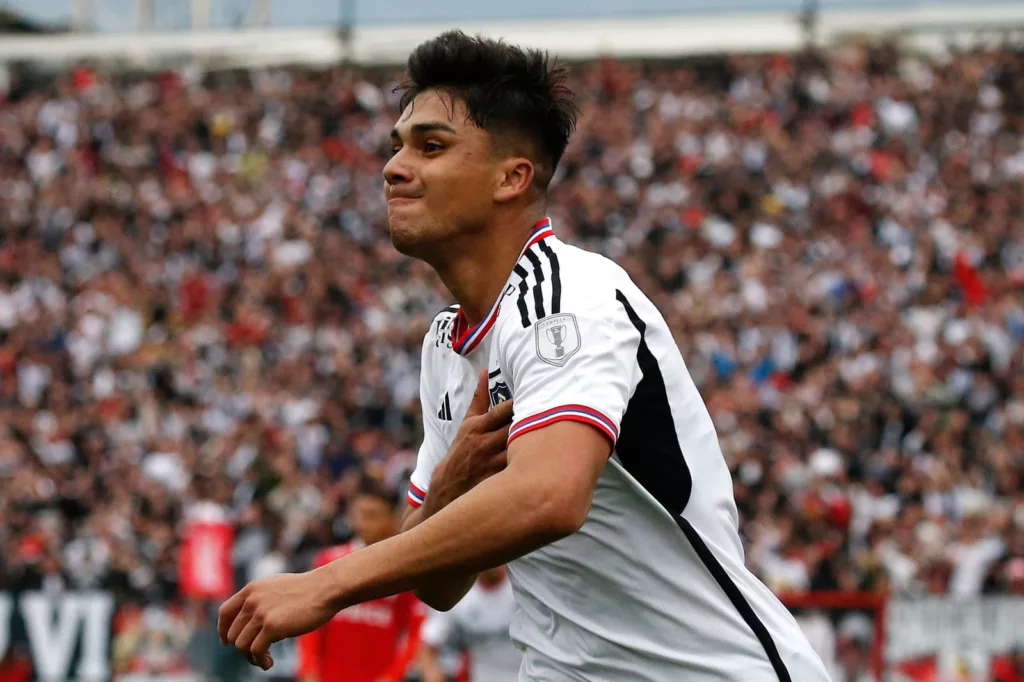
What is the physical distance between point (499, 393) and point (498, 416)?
0.40ft

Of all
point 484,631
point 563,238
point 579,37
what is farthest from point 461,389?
point 579,37

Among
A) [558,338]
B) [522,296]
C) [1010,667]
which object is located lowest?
[1010,667]

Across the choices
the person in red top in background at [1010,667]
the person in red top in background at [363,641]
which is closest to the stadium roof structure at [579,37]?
the person in red top in background at [1010,667]

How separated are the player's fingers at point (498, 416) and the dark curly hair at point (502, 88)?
68 centimetres

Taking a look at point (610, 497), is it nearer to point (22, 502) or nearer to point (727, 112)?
point (22, 502)

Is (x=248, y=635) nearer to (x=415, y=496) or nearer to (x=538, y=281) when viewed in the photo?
(x=538, y=281)

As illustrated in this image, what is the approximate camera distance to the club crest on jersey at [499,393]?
10.6 ft

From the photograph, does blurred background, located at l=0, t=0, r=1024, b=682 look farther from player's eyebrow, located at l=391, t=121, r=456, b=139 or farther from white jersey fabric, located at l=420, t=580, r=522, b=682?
player's eyebrow, located at l=391, t=121, r=456, b=139

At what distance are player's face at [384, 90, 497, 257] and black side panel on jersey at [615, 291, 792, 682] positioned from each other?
1.77 feet

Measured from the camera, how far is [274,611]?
2.67m

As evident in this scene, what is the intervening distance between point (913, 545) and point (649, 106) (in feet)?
38.7

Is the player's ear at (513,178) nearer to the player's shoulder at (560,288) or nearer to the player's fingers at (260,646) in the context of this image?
the player's shoulder at (560,288)

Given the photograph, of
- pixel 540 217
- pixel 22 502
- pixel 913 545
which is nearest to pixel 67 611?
pixel 22 502

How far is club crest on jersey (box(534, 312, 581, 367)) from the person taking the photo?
2877 mm
